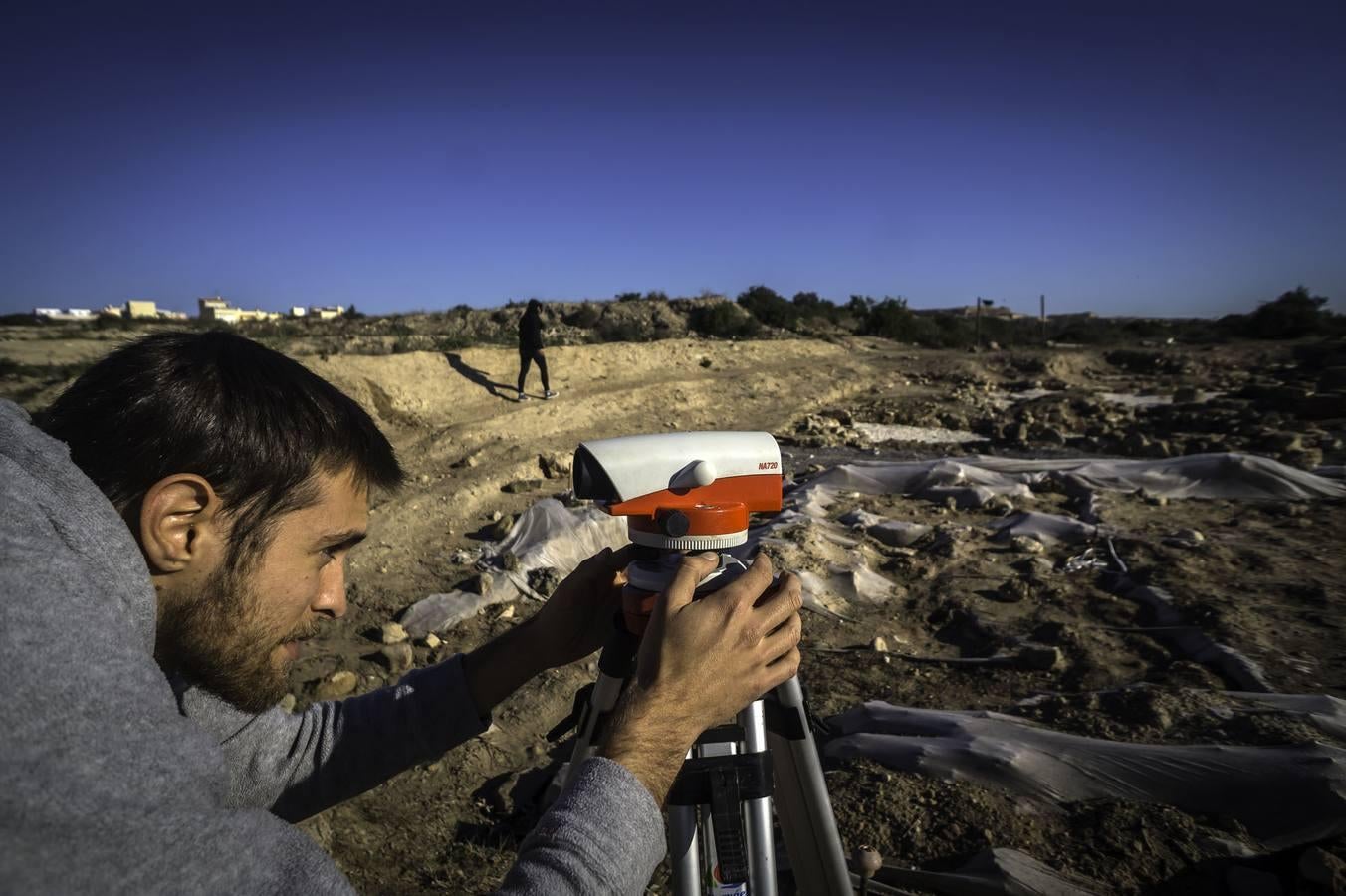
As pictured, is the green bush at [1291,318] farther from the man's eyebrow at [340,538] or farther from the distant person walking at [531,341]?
the man's eyebrow at [340,538]

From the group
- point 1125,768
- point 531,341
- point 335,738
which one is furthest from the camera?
point 531,341

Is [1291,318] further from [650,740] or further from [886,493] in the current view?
[650,740]

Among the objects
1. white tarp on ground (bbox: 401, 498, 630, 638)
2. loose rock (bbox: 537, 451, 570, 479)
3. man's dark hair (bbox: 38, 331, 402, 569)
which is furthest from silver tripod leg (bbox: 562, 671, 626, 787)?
loose rock (bbox: 537, 451, 570, 479)

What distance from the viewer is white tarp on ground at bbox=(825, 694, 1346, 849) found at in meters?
2.04

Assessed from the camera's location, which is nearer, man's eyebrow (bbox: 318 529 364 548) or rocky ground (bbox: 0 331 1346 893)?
man's eyebrow (bbox: 318 529 364 548)

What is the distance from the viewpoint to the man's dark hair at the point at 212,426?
3.28 feet

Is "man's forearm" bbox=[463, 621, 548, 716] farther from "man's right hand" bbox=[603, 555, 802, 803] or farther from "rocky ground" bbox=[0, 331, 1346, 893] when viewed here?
"rocky ground" bbox=[0, 331, 1346, 893]

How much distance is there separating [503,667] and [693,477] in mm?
623

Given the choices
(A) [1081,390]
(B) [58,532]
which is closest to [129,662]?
(B) [58,532]

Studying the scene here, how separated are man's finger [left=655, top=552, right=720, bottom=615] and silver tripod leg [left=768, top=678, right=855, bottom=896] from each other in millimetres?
422

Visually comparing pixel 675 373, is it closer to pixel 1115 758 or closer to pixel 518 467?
pixel 518 467

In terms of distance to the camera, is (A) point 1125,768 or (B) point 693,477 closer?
(B) point 693,477

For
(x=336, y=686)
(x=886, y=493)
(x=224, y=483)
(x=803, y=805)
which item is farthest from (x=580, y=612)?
(x=886, y=493)

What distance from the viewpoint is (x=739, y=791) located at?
1.24m
